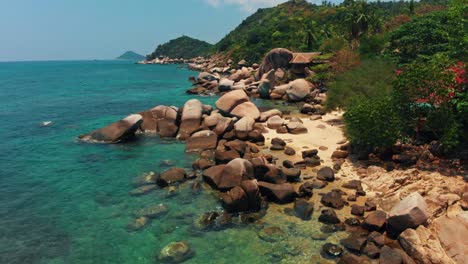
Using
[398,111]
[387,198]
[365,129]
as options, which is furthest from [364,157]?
[387,198]

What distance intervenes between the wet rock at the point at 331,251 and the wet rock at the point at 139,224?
689cm

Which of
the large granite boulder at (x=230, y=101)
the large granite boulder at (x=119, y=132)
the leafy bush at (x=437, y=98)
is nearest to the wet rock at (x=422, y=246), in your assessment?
the leafy bush at (x=437, y=98)

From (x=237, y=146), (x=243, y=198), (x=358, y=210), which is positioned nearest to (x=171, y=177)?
(x=243, y=198)

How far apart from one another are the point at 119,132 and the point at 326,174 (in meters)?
15.1

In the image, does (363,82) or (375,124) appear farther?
(363,82)

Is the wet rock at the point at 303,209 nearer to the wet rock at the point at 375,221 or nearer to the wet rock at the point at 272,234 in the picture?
the wet rock at the point at 272,234

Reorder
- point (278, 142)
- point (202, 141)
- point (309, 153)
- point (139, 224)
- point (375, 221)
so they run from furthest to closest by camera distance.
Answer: point (202, 141), point (278, 142), point (309, 153), point (139, 224), point (375, 221)

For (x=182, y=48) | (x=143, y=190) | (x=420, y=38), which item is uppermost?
(x=420, y=38)

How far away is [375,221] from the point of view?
1242cm

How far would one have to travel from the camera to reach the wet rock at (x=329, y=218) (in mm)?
13031

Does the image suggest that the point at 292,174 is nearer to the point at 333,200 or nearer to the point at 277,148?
the point at 333,200

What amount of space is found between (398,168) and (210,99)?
95.2 feet

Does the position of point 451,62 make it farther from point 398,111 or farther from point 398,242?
point 398,242

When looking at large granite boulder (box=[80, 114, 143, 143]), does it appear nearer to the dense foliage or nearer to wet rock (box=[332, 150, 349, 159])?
wet rock (box=[332, 150, 349, 159])
